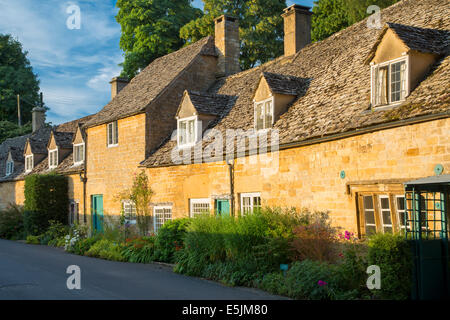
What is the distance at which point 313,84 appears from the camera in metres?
16.8

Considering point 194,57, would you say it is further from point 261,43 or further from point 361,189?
point 361,189

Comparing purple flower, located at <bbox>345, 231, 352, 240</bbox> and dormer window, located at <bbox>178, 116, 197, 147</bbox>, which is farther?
dormer window, located at <bbox>178, 116, 197, 147</bbox>

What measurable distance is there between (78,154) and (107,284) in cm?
1750

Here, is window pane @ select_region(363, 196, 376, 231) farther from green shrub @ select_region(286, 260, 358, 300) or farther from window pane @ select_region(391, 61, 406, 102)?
window pane @ select_region(391, 61, 406, 102)

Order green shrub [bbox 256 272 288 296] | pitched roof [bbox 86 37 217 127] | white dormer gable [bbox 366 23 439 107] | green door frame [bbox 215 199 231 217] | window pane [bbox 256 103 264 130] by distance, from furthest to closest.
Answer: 1. pitched roof [bbox 86 37 217 127]
2. green door frame [bbox 215 199 231 217]
3. window pane [bbox 256 103 264 130]
4. white dormer gable [bbox 366 23 439 107]
5. green shrub [bbox 256 272 288 296]

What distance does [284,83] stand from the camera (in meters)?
17.0

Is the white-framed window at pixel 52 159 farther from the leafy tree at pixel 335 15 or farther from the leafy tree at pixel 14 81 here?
the leafy tree at pixel 14 81

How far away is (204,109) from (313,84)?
16.8ft

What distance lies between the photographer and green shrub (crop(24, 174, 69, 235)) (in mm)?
27094

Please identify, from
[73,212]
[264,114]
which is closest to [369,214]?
[264,114]

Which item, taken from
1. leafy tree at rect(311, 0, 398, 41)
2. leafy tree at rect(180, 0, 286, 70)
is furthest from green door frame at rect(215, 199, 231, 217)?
leafy tree at rect(180, 0, 286, 70)

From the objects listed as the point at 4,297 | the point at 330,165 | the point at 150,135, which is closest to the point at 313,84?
the point at 330,165

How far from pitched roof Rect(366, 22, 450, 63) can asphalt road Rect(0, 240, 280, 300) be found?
6995mm

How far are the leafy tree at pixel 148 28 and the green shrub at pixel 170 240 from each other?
22898 mm
